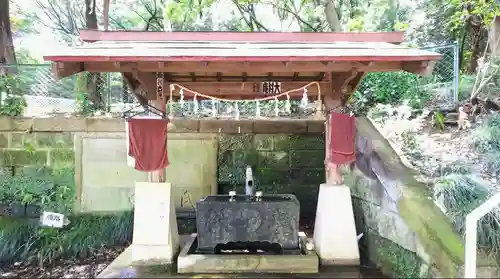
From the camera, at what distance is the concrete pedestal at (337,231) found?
17.2 ft

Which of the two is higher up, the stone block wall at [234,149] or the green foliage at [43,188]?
the stone block wall at [234,149]

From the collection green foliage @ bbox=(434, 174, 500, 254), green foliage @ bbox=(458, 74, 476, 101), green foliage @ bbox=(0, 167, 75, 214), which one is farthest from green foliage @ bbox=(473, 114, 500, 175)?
green foliage @ bbox=(0, 167, 75, 214)

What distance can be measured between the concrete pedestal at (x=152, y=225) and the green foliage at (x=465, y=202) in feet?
11.3

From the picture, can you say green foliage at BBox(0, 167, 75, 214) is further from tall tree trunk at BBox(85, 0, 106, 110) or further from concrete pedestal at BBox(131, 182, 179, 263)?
concrete pedestal at BBox(131, 182, 179, 263)

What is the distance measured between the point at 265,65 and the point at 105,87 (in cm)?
472

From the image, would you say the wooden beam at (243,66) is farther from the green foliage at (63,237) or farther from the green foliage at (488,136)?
the green foliage at (63,237)

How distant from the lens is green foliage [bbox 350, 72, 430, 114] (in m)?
8.54

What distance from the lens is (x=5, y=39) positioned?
8273 mm

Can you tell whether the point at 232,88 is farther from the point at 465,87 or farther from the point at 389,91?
the point at 465,87

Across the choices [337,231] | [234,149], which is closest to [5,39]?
[234,149]

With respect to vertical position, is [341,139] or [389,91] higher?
[389,91]

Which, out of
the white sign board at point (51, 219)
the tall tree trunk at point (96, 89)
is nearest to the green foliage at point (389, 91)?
the tall tree trunk at point (96, 89)

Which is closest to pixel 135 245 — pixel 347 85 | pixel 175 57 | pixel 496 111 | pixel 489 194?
pixel 175 57

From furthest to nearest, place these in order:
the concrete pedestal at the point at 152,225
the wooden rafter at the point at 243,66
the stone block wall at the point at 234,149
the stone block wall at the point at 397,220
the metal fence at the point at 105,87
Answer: the metal fence at the point at 105,87, the stone block wall at the point at 234,149, the concrete pedestal at the point at 152,225, the wooden rafter at the point at 243,66, the stone block wall at the point at 397,220
